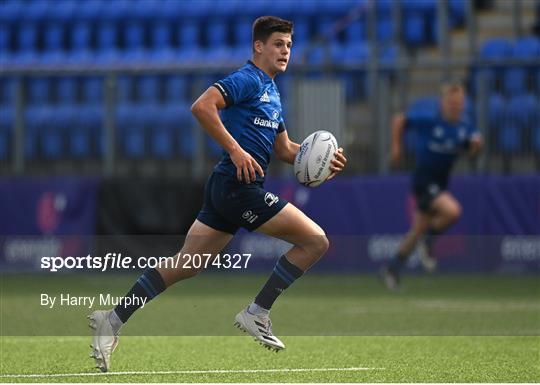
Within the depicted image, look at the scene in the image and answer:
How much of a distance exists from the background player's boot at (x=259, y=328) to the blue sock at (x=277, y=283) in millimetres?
103

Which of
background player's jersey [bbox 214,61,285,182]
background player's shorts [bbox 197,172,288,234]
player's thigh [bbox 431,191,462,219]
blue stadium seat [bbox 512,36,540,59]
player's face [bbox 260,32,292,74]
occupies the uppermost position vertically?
player's face [bbox 260,32,292,74]

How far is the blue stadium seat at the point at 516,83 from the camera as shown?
54.1 feet

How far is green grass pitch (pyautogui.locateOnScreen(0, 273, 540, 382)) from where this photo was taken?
7582 millimetres

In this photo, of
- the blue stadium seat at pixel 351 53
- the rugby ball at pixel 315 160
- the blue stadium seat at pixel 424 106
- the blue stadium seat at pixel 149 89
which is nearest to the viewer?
the rugby ball at pixel 315 160

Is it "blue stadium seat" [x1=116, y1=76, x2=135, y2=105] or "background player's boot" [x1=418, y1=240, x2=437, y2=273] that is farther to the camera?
"blue stadium seat" [x1=116, y1=76, x2=135, y2=105]

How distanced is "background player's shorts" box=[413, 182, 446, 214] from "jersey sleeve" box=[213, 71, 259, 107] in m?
7.78

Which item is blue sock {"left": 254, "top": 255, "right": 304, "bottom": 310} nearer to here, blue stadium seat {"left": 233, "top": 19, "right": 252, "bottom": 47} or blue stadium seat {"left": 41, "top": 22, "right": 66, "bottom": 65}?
blue stadium seat {"left": 233, "top": 19, "right": 252, "bottom": 47}

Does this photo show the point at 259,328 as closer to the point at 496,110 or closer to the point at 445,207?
the point at 445,207

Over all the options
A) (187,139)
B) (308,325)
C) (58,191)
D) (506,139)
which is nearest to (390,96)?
(506,139)

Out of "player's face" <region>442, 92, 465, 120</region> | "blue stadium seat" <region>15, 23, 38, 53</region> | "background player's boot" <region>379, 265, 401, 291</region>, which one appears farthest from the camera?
"blue stadium seat" <region>15, 23, 38, 53</region>

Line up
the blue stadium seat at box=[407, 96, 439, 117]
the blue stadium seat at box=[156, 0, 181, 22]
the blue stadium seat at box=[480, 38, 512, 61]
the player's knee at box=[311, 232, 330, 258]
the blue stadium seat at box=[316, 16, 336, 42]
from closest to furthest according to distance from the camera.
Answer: the player's knee at box=[311, 232, 330, 258] < the blue stadium seat at box=[407, 96, 439, 117] < the blue stadium seat at box=[480, 38, 512, 61] < the blue stadium seat at box=[316, 16, 336, 42] < the blue stadium seat at box=[156, 0, 181, 22]

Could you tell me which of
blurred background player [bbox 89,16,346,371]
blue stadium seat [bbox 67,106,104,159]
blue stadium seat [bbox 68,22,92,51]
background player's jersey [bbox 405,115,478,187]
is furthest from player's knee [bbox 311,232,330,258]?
blue stadium seat [bbox 68,22,92,51]

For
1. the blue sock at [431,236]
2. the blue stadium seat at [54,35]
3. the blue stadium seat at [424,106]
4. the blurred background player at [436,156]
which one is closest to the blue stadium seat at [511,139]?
the blurred background player at [436,156]

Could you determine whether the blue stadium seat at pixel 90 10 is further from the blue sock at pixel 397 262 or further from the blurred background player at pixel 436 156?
the blue sock at pixel 397 262
